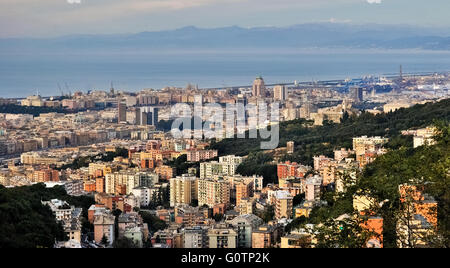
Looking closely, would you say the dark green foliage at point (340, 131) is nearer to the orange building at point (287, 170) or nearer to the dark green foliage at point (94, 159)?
the orange building at point (287, 170)

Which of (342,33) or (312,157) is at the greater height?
(342,33)

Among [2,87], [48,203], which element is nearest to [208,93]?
[2,87]

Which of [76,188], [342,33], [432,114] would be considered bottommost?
[76,188]

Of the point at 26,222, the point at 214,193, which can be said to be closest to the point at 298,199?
the point at 214,193

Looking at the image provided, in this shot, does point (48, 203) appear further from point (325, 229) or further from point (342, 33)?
point (342, 33)

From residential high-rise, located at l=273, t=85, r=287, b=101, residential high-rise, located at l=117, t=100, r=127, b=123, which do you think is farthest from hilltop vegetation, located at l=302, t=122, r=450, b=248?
residential high-rise, located at l=117, t=100, r=127, b=123

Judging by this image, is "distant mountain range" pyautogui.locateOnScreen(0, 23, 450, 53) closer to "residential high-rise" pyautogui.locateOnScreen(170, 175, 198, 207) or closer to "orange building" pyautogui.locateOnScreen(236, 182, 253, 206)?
"residential high-rise" pyautogui.locateOnScreen(170, 175, 198, 207)
